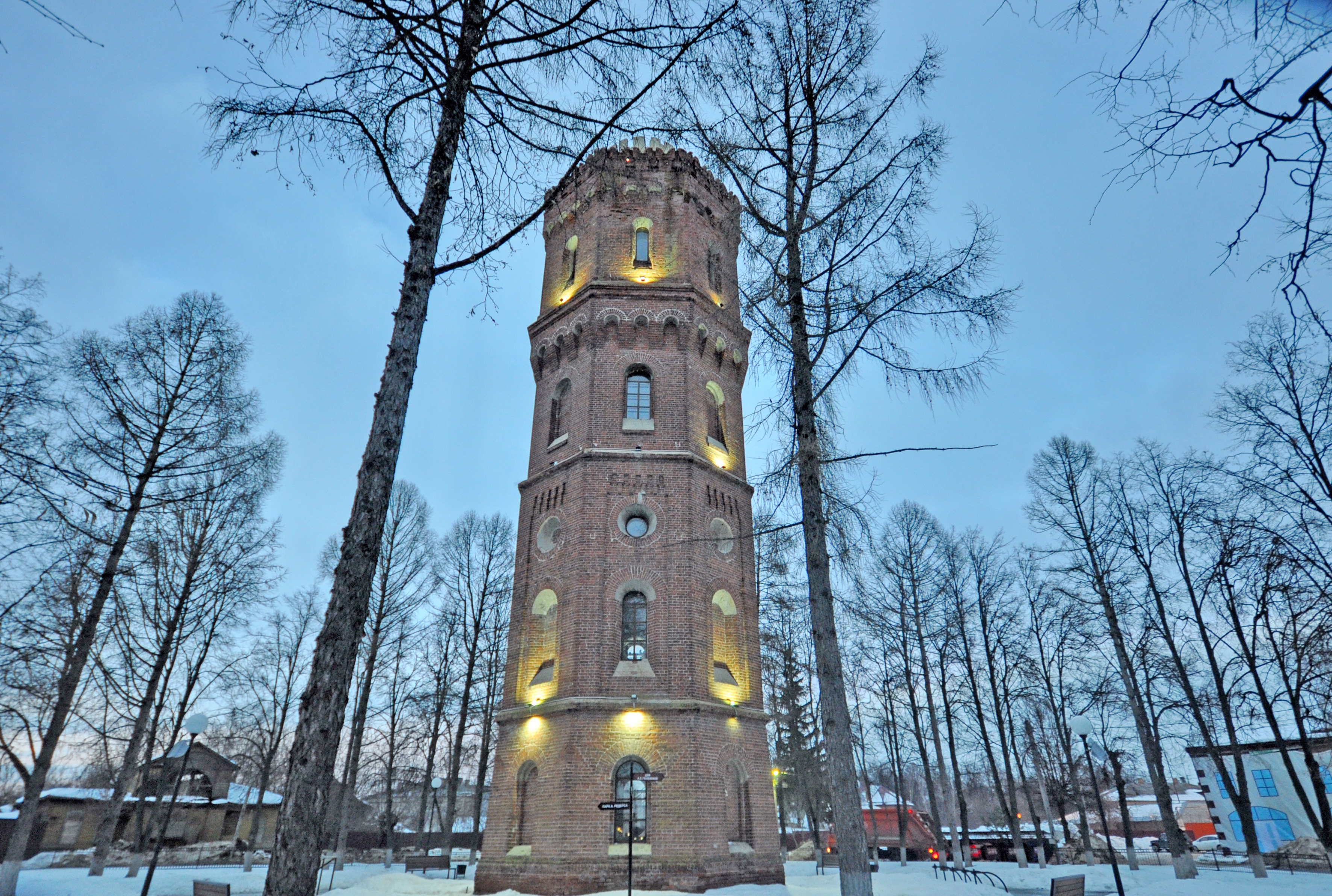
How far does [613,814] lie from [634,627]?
12.2 ft

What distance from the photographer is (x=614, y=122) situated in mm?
6738

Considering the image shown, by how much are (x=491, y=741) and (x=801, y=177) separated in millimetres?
26961

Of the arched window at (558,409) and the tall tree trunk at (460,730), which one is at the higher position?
the arched window at (558,409)

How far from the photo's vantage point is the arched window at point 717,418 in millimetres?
18312

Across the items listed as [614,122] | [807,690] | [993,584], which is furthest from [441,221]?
[807,690]

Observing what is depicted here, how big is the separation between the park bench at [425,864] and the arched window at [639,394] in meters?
18.7

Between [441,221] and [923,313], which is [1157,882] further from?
[441,221]

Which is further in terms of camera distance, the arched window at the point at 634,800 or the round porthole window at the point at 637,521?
the round porthole window at the point at 637,521

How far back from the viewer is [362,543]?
16.4 ft

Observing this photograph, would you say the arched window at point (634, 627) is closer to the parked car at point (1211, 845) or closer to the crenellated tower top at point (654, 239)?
the crenellated tower top at point (654, 239)

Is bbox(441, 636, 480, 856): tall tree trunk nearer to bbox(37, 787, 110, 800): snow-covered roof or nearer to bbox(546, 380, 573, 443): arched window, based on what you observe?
bbox(546, 380, 573, 443): arched window

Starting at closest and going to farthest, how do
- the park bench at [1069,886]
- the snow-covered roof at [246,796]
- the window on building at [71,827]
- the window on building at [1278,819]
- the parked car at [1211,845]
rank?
1. the park bench at [1069,886]
2. the parked car at [1211,845]
3. the window on building at [1278,819]
4. the window on building at [71,827]
5. the snow-covered roof at [246,796]

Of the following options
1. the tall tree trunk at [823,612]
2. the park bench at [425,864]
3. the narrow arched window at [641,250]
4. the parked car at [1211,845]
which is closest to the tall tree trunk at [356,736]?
the park bench at [425,864]

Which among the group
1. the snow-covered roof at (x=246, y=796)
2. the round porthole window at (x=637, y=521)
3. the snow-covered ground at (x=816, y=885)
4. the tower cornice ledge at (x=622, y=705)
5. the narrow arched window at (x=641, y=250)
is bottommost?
the snow-covered ground at (x=816, y=885)
